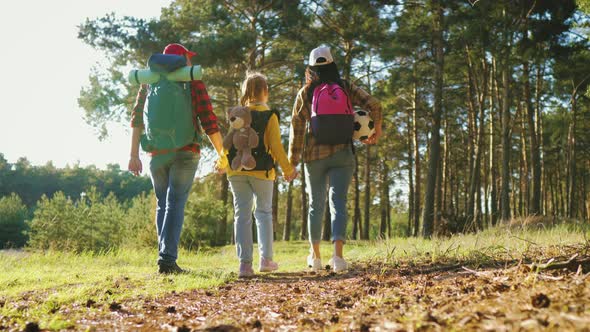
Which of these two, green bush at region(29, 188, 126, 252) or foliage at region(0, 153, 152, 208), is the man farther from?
foliage at region(0, 153, 152, 208)

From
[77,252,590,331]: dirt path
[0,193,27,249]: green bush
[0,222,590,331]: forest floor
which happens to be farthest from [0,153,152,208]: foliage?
[77,252,590,331]: dirt path

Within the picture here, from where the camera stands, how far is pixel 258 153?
15.6ft

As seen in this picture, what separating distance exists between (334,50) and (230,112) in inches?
488

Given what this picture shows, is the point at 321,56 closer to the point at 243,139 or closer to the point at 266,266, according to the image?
the point at 243,139

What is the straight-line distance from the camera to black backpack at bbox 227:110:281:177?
4.74 m

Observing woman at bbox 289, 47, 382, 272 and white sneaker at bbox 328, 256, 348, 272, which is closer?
white sneaker at bbox 328, 256, 348, 272

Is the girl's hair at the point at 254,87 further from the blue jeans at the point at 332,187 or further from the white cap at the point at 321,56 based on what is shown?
the blue jeans at the point at 332,187

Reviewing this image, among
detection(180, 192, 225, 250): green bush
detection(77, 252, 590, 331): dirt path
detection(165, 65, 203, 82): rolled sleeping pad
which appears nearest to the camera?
detection(77, 252, 590, 331): dirt path

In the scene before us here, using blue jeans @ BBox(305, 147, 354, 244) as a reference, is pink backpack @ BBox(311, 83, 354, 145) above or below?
above

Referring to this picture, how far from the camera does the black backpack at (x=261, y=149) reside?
474cm

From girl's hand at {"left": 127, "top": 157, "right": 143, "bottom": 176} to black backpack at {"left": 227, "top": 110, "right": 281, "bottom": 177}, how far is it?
3.06 ft

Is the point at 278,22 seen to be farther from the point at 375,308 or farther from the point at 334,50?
the point at 375,308

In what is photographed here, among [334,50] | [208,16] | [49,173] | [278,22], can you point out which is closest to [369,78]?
[334,50]

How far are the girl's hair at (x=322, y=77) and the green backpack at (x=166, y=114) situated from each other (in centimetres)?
132
